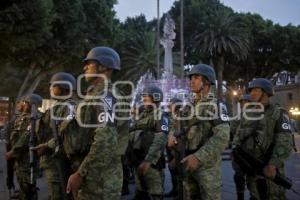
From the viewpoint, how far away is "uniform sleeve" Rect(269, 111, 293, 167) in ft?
16.8

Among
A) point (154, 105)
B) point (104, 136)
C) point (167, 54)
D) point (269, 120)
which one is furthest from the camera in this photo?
point (167, 54)

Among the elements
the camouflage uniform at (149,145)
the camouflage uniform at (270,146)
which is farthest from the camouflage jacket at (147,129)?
the camouflage uniform at (270,146)

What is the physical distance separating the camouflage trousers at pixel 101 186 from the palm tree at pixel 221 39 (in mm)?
39482

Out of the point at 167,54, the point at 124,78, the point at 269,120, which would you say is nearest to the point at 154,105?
the point at 269,120

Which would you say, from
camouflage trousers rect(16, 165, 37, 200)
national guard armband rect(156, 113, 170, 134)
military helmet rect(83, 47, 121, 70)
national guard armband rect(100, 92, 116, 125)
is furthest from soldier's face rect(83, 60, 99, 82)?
camouflage trousers rect(16, 165, 37, 200)

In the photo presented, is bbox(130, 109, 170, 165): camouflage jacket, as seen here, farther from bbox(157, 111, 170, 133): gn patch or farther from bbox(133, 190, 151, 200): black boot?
bbox(133, 190, 151, 200): black boot

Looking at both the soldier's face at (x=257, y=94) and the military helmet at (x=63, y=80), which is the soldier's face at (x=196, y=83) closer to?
the soldier's face at (x=257, y=94)

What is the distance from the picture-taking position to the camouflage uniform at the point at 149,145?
637 centimetres

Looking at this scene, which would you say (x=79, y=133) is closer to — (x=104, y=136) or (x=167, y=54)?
(x=104, y=136)

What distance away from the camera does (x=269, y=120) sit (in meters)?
5.42

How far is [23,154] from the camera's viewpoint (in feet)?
24.2

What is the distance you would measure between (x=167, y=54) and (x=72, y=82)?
23724mm

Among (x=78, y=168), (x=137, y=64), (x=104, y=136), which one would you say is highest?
(x=137, y=64)

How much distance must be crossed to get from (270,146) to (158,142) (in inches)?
60.3
